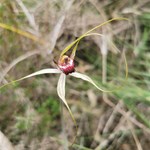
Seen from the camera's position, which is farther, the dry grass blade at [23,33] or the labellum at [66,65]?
the dry grass blade at [23,33]

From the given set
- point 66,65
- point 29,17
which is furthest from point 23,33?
point 66,65

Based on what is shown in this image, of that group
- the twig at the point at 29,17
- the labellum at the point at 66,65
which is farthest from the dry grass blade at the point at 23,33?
the labellum at the point at 66,65

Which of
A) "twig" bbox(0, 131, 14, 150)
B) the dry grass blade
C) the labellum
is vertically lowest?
"twig" bbox(0, 131, 14, 150)

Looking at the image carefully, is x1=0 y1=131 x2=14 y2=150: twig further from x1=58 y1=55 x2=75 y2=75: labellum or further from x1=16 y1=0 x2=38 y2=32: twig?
x1=16 y1=0 x2=38 y2=32: twig

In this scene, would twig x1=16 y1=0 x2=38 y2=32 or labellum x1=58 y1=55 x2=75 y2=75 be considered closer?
labellum x1=58 y1=55 x2=75 y2=75

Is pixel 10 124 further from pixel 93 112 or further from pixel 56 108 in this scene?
pixel 93 112

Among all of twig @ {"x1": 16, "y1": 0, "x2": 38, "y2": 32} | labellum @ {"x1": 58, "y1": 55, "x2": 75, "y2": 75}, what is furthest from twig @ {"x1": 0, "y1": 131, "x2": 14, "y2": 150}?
twig @ {"x1": 16, "y1": 0, "x2": 38, "y2": 32}

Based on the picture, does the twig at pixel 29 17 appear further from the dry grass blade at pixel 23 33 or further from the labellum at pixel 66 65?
the labellum at pixel 66 65

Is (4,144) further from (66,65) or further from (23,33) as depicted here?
(23,33)

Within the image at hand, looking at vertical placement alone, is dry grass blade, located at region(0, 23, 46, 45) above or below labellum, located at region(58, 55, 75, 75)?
above

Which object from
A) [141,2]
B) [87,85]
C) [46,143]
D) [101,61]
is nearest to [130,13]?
[141,2]
